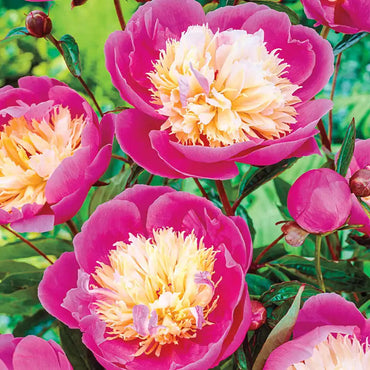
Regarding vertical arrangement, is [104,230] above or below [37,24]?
below

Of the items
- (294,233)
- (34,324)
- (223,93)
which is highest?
(223,93)

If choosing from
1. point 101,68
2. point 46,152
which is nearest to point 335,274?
point 46,152

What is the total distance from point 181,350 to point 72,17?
2.16 feet

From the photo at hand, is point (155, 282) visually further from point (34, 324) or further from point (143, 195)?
point (34, 324)

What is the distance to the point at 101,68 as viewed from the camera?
90 cm

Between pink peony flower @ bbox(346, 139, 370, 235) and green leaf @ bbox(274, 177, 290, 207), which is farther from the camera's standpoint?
green leaf @ bbox(274, 177, 290, 207)

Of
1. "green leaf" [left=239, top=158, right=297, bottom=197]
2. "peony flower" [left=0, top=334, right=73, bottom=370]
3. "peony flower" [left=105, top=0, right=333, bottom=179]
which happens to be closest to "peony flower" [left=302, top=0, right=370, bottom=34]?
"peony flower" [left=105, top=0, right=333, bottom=179]

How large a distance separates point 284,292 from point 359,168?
13 cm

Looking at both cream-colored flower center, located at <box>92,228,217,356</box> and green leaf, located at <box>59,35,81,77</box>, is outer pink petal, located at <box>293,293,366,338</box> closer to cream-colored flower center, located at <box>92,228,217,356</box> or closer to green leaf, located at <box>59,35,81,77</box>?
cream-colored flower center, located at <box>92,228,217,356</box>

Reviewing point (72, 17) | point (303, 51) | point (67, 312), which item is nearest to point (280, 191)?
point (303, 51)

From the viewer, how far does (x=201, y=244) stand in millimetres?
421

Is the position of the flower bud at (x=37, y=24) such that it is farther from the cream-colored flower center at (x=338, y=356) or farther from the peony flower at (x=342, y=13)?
the cream-colored flower center at (x=338, y=356)

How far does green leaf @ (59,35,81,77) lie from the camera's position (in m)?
0.50

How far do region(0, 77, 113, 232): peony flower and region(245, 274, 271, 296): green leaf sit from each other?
0.17 m
